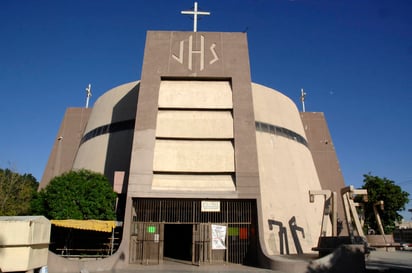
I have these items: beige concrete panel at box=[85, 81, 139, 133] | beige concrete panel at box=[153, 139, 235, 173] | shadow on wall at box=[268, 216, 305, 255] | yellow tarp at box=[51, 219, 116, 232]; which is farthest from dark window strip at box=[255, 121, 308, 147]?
yellow tarp at box=[51, 219, 116, 232]

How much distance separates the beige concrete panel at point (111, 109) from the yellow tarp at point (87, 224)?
11198mm

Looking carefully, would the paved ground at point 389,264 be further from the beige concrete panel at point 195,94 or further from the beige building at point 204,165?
the beige concrete panel at point 195,94

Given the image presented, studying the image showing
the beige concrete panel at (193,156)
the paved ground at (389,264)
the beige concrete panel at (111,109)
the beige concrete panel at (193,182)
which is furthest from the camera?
the beige concrete panel at (111,109)

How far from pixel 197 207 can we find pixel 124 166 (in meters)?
9.05

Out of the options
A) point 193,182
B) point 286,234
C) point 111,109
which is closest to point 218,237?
point 193,182

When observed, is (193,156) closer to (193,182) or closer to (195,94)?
(193,182)

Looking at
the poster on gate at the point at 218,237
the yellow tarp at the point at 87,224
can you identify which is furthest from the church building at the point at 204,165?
the yellow tarp at the point at 87,224

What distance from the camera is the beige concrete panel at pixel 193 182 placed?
2006cm

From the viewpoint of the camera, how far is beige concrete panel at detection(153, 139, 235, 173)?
20.6m

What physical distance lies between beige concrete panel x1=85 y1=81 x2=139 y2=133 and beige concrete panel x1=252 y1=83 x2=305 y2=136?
10.6 meters

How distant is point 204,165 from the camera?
20719 millimetres

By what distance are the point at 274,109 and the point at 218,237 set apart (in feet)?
44.8

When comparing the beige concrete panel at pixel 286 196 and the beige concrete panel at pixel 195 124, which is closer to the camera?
the beige concrete panel at pixel 195 124

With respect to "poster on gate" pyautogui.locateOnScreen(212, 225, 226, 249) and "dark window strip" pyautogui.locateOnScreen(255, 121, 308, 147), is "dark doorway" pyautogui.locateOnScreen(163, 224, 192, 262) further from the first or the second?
"dark window strip" pyautogui.locateOnScreen(255, 121, 308, 147)
